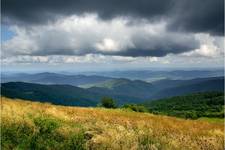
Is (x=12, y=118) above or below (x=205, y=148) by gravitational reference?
above

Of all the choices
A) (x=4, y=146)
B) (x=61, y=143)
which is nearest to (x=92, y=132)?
(x=61, y=143)

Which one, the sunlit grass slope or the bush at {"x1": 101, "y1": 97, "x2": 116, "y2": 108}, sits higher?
the sunlit grass slope

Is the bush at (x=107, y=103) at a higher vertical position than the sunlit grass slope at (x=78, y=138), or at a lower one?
lower

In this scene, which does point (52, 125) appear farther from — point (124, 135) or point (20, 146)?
point (124, 135)

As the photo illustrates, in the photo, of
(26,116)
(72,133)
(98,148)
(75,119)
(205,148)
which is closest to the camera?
(98,148)

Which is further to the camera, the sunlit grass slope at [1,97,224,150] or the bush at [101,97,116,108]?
the bush at [101,97,116,108]

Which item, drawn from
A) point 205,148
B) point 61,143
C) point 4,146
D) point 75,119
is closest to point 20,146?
point 4,146

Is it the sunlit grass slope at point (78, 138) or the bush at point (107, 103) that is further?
the bush at point (107, 103)

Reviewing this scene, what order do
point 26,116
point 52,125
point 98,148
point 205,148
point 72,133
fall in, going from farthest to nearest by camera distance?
point 26,116 → point 52,125 → point 72,133 → point 205,148 → point 98,148

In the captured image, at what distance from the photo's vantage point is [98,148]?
9.16 metres

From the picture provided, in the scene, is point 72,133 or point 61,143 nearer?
point 61,143

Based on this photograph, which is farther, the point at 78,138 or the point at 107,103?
the point at 107,103

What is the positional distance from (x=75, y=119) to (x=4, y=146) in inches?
169

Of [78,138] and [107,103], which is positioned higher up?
[78,138]
